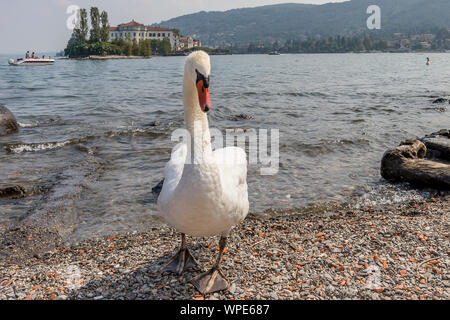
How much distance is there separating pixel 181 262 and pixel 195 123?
2010 millimetres

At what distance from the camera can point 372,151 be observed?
12.7m

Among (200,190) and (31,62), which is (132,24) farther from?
(200,190)

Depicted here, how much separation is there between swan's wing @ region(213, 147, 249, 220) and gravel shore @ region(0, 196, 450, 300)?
0.98 metres

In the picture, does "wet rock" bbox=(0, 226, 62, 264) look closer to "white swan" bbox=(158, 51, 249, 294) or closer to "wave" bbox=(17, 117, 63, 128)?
"white swan" bbox=(158, 51, 249, 294)

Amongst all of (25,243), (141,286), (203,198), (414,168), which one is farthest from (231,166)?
(414,168)

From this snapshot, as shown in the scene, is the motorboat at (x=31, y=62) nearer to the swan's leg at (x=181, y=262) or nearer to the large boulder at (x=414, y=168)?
the large boulder at (x=414, y=168)

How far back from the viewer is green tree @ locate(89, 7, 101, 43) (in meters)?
128

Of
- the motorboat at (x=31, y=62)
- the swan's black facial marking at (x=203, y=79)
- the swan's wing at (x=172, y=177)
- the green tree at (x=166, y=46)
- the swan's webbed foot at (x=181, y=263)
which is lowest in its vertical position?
the swan's webbed foot at (x=181, y=263)

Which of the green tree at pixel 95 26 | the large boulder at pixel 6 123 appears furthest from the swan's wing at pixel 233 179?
the green tree at pixel 95 26

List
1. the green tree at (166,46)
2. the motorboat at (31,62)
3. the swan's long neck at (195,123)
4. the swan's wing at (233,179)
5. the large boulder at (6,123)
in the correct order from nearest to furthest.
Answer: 1. the swan's long neck at (195,123)
2. the swan's wing at (233,179)
3. the large boulder at (6,123)
4. the motorboat at (31,62)
5. the green tree at (166,46)

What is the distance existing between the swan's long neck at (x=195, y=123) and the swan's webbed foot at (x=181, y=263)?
70.2 inches

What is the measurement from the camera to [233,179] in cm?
440

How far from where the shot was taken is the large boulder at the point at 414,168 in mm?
8461
